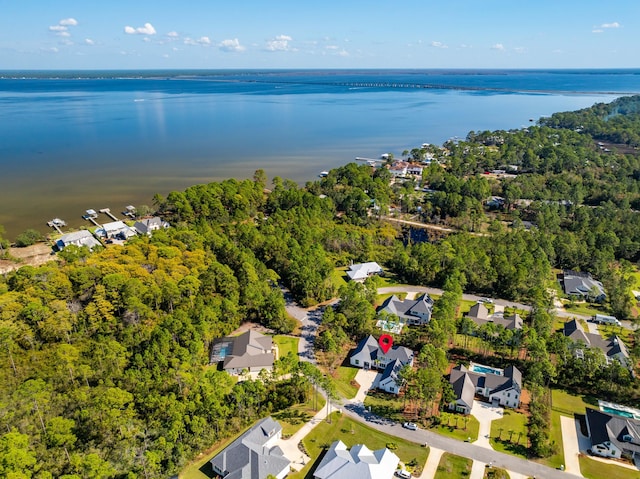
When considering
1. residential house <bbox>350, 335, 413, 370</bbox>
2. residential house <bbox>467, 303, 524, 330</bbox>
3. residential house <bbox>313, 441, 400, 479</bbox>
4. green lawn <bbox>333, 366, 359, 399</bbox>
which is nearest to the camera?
residential house <bbox>313, 441, 400, 479</bbox>

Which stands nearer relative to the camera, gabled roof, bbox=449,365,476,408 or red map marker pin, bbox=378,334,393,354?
gabled roof, bbox=449,365,476,408

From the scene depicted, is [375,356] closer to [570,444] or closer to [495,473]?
[495,473]

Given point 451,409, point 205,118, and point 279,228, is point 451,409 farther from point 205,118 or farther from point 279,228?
point 205,118

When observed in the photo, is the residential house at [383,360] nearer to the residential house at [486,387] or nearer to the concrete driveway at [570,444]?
the residential house at [486,387]

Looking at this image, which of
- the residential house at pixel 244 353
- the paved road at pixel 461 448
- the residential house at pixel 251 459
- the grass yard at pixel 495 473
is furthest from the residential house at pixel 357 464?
the residential house at pixel 244 353

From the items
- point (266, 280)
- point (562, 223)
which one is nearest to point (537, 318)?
point (266, 280)

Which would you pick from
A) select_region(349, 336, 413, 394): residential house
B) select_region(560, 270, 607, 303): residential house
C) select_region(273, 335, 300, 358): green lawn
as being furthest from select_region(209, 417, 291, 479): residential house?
select_region(560, 270, 607, 303): residential house

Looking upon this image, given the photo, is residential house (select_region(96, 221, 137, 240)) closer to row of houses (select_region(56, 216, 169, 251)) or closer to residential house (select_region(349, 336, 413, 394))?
row of houses (select_region(56, 216, 169, 251))
